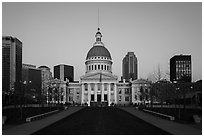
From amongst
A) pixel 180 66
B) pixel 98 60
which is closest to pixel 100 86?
pixel 98 60

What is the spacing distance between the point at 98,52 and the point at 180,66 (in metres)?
103

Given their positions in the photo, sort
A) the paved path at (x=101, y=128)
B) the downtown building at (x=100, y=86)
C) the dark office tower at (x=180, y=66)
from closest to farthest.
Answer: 1. the paved path at (x=101, y=128)
2. the dark office tower at (x=180, y=66)
3. the downtown building at (x=100, y=86)

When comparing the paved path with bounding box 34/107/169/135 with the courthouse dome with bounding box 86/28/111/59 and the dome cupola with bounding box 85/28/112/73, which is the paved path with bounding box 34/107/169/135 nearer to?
the dome cupola with bounding box 85/28/112/73

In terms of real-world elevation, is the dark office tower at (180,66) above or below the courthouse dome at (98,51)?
below

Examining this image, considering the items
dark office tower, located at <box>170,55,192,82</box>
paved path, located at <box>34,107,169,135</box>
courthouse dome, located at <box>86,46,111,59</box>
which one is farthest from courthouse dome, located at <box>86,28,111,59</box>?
paved path, located at <box>34,107,169,135</box>

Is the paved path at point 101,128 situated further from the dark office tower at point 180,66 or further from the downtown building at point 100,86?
the downtown building at point 100,86

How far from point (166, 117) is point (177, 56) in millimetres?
34094

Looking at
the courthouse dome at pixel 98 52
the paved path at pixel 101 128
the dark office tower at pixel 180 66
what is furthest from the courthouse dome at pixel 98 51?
the paved path at pixel 101 128

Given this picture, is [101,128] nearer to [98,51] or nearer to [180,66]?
[180,66]

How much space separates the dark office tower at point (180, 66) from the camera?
232 ft

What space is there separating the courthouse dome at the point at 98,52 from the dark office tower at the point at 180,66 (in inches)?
3893

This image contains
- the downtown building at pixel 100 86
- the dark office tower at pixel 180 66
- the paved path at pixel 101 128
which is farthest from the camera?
the downtown building at pixel 100 86

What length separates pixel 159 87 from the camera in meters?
74.5

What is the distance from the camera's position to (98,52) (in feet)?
574
